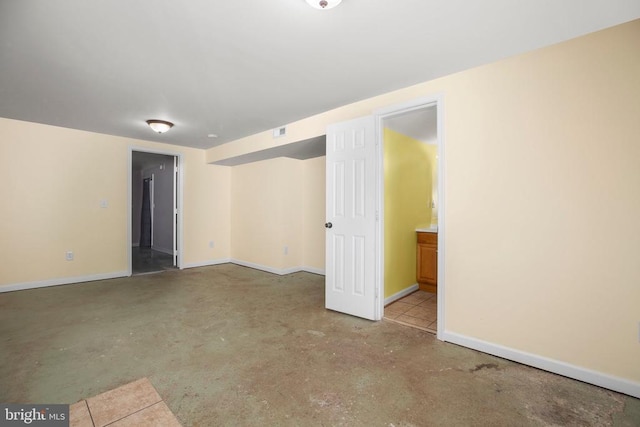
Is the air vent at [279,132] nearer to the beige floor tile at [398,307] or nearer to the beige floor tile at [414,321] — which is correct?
the beige floor tile at [398,307]

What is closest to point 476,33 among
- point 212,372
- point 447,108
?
point 447,108

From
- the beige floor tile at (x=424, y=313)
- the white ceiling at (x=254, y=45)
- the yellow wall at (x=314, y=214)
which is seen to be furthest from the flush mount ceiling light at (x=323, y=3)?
the yellow wall at (x=314, y=214)

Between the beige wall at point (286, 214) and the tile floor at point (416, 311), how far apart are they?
1.80 metres

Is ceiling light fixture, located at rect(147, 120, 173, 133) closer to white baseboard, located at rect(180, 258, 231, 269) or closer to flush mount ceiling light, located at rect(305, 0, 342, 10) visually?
white baseboard, located at rect(180, 258, 231, 269)

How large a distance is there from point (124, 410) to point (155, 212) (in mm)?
6985

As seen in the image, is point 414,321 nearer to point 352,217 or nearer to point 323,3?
point 352,217

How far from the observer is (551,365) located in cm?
197

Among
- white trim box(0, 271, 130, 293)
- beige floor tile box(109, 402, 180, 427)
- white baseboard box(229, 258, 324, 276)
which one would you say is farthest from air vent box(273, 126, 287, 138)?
white trim box(0, 271, 130, 293)

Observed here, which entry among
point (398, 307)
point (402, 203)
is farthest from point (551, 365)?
point (402, 203)

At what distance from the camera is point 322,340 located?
2443mm

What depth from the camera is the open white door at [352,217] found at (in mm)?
2900

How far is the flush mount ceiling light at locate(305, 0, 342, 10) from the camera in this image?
156 cm

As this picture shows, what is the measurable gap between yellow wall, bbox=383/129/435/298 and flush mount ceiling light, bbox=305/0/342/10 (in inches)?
69.8

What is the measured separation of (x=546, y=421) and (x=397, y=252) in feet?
7.05
